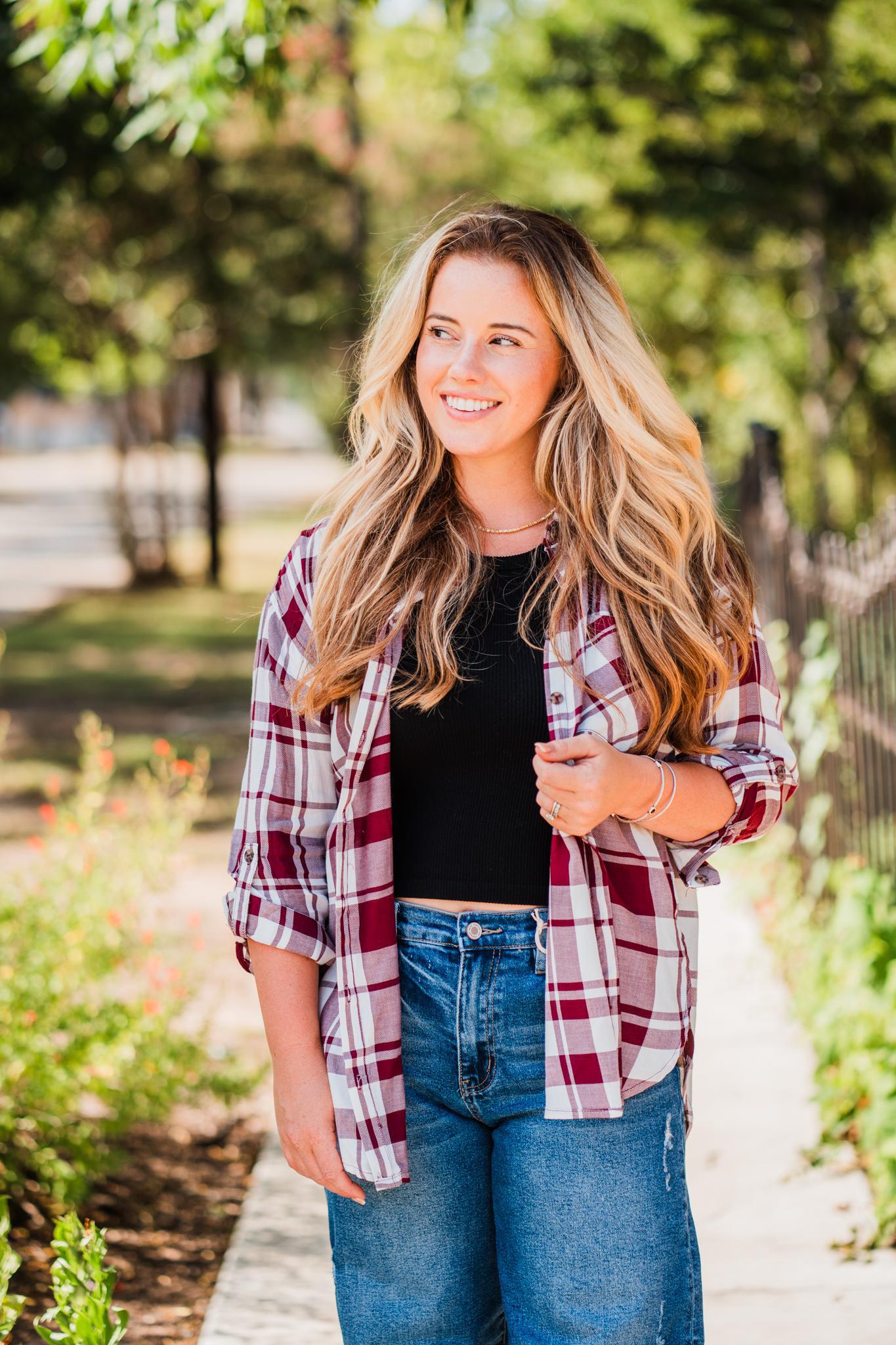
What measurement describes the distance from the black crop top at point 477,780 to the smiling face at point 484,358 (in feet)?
0.90

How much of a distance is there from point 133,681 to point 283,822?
10.7 m

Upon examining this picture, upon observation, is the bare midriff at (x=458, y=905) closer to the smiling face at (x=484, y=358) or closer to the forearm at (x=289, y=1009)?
the forearm at (x=289, y=1009)

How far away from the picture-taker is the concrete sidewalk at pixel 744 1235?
3.06m

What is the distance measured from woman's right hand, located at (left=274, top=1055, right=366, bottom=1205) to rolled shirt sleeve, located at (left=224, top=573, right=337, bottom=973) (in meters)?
0.16

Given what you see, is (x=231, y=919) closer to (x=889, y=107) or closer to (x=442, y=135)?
(x=889, y=107)

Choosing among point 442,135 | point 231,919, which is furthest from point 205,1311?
point 442,135

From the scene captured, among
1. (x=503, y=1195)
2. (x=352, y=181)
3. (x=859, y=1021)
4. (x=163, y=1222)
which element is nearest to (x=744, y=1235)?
(x=859, y=1021)

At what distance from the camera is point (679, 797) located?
6.35 ft

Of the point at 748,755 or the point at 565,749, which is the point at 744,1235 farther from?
the point at 565,749

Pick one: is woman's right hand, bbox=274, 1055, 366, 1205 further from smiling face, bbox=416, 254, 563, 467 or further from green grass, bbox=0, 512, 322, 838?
green grass, bbox=0, 512, 322, 838

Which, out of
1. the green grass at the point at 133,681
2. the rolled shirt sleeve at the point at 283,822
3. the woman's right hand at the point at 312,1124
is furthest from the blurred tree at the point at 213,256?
the woman's right hand at the point at 312,1124

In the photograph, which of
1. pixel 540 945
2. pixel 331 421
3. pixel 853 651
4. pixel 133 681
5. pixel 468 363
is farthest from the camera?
pixel 331 421

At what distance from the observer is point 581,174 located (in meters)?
16.6

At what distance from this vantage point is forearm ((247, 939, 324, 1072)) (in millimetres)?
2004
